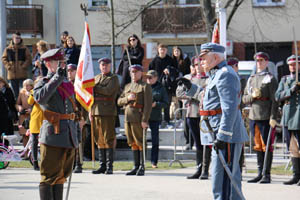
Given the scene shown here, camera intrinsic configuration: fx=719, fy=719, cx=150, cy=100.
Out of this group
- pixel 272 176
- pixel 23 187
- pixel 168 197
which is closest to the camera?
pixel 168 197

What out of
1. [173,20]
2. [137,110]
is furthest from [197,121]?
[173,20]

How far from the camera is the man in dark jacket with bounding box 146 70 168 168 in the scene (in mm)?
14297

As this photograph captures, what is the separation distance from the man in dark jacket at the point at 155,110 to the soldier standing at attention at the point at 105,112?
44.8 inches

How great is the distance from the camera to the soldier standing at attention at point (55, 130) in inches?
333

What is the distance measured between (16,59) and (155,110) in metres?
6.93

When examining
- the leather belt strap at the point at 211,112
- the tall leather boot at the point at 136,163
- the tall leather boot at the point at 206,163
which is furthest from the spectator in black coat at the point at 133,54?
the leather belt strap at the point at 211,112

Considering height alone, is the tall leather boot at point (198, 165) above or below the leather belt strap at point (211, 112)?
below

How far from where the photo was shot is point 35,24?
33.7m

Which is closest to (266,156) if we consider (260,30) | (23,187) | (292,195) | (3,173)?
(292,195)

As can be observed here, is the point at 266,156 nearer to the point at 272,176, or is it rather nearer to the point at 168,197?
the point at 272,176

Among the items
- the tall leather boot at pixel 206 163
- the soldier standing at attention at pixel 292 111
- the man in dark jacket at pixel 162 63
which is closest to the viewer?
the soldier standing at attention at pixel 292 111

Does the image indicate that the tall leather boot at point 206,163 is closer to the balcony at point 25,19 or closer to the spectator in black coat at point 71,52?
the spectator in black coat at point 71,52

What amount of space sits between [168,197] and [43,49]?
288 inches

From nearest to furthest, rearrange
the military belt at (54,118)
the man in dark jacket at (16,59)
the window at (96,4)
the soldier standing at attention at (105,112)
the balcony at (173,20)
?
the military belt at (54,118)
the soldier standing at attention at (105,112)
the man in dark jacket at (16,59)
the balcony at (173,20)
the window at (96,4)
